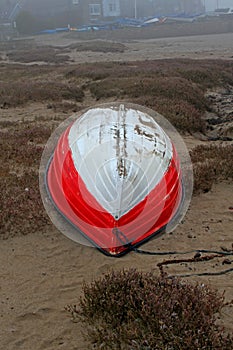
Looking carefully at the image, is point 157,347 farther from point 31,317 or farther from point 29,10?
point 29,10

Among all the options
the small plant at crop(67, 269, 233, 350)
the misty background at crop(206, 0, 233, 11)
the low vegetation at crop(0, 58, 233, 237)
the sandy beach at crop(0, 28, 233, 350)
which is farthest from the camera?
the misty background at crop(206, 0, 233, 11)

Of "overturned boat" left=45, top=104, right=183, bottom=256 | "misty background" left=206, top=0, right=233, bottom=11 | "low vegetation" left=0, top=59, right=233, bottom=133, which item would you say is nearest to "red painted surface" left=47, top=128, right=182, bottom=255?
"overturned boat" left=45, top=104, right=183, bottom=256

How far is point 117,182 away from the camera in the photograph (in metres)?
5.36

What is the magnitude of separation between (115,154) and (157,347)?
270 centimetres

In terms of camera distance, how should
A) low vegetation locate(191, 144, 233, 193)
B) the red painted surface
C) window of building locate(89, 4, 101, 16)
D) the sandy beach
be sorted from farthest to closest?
1. window of building locate(89, 4, 101, 16)
2. low vegetation locate(191, 144, 233, 193)
3. the red painted surface
4. the sandy beach

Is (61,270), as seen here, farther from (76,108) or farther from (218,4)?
(218,4)

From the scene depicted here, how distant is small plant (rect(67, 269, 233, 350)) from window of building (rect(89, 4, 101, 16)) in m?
103

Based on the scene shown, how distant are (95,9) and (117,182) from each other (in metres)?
104

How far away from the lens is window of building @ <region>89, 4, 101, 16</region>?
10088 cm

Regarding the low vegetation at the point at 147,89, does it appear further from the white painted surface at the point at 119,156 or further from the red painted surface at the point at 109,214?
the red painted surface at the point at 109,214

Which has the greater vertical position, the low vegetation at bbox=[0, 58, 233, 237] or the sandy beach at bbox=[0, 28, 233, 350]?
the low vegetation at bbox=[0, 58, 233, 237]

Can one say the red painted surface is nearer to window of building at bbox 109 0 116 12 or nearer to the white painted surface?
the white painted surface

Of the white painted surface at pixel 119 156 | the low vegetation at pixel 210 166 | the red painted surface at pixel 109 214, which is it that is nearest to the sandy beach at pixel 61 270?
the red painted surface at pixel 109 214

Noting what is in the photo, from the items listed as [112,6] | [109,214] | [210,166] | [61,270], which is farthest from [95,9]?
[61,270]
